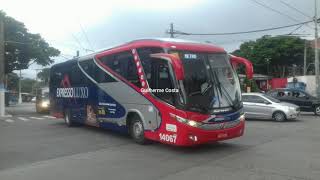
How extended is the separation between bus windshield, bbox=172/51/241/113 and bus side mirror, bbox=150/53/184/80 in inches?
17.4

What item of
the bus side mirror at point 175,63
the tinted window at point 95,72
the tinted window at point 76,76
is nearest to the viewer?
the bus side mirror at point 175,63

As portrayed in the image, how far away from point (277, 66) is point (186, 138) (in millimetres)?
54474

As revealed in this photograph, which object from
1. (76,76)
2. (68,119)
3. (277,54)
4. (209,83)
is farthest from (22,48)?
(277,54)

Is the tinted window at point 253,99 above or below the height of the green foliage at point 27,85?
below

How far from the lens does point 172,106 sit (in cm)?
1156

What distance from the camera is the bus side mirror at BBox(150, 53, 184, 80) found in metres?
10.4

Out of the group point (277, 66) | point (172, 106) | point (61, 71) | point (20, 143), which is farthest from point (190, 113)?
point (277, 66)

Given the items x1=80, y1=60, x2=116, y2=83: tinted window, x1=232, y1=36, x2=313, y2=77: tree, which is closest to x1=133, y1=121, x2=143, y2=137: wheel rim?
x1=80, y1=60, x2=116, y2=83: tinted window

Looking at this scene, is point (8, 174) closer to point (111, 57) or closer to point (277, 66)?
point (111, 57)

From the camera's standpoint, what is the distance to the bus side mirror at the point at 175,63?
10366 millimetres

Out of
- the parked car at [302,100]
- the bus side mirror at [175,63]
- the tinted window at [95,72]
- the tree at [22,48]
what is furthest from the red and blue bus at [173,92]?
the tree at [22,48]

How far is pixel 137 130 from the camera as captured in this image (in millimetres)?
13633

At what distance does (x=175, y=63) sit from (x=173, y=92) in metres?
1.22

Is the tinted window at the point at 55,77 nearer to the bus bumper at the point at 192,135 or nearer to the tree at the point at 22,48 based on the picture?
the bus bumper at the point at 192,135
